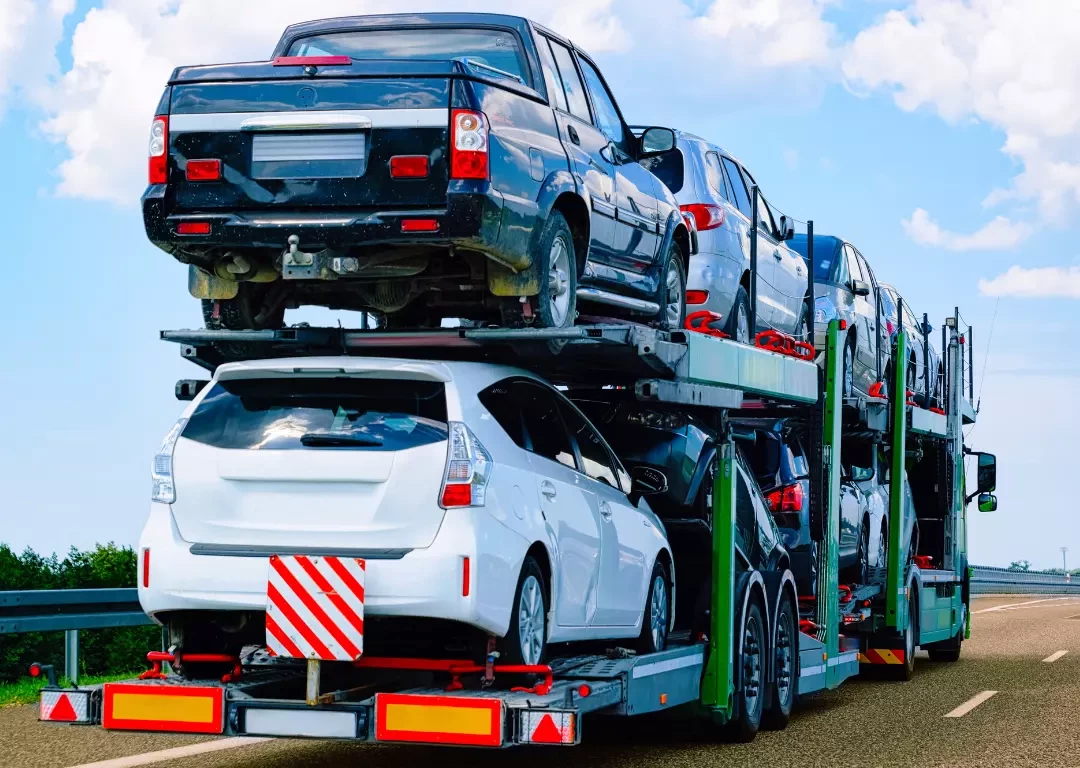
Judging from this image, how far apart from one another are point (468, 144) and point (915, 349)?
532 inches

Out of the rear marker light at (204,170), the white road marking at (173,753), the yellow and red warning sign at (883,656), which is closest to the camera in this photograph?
the rear marker light at (204,170)

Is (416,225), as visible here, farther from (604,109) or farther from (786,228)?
(786,228)

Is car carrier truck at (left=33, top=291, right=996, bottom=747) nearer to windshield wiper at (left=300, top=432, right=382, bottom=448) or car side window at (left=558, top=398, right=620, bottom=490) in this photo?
car side window at (left=558, top=398, right=620, bottom=490)

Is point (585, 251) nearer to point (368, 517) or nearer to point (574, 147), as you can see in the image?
point (574, 147)

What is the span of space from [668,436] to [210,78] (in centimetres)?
342

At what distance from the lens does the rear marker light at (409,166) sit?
26.0 ft

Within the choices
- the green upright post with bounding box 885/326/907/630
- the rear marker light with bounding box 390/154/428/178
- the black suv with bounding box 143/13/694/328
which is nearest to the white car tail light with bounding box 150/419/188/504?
the black suv with bounding box 143/13/694/328

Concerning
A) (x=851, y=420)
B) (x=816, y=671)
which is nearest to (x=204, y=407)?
(x=816, y=671)

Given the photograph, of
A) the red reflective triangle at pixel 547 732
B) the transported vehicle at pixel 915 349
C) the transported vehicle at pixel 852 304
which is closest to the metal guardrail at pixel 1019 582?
the transported vehicle at pixel 915 349

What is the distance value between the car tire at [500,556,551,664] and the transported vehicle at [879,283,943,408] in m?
11.0

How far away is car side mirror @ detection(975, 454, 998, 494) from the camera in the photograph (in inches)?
760

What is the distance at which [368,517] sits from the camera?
7.08 m

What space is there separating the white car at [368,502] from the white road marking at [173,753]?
4.69 feet

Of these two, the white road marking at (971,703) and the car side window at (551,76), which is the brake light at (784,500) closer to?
the white road marking at (971,703)
